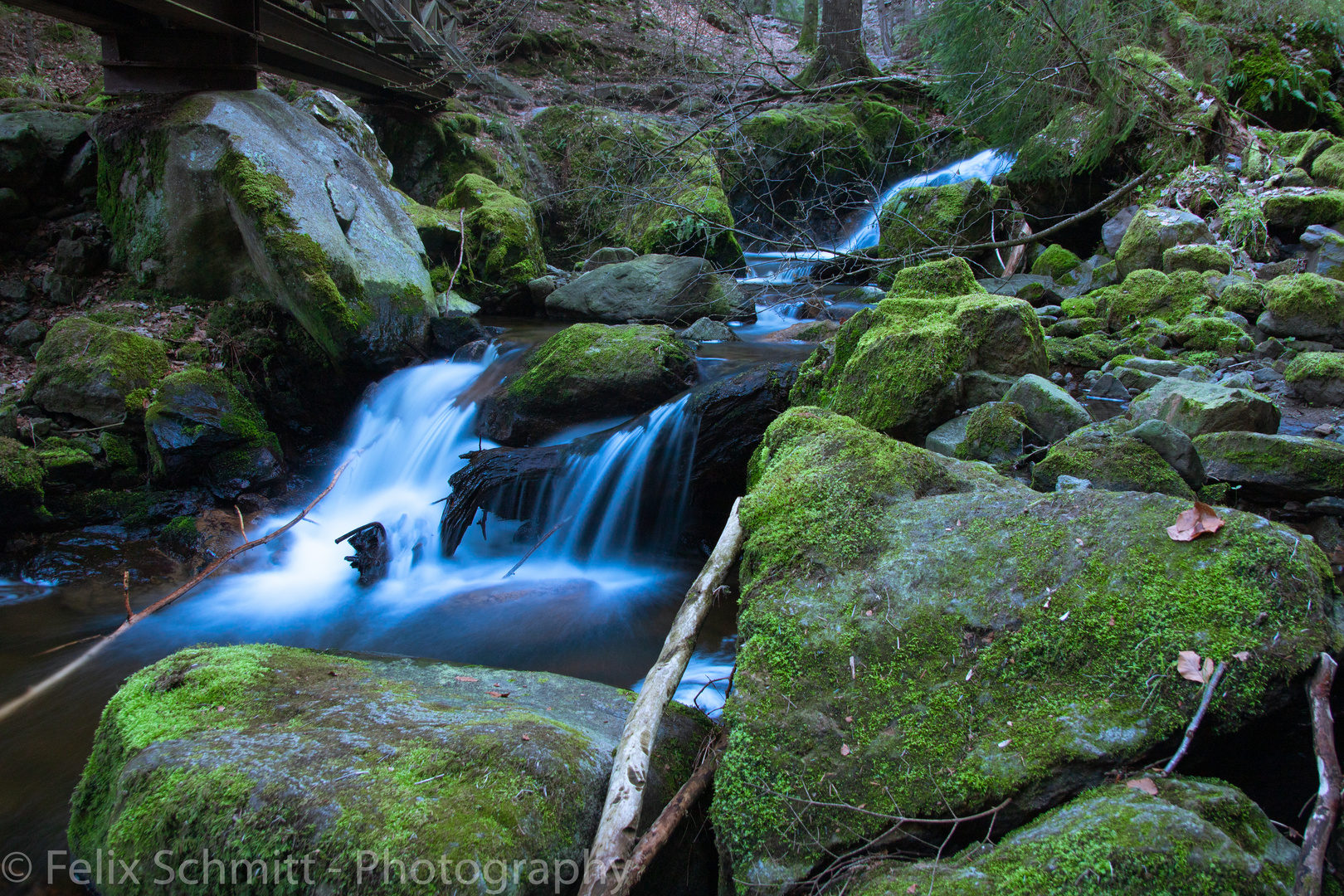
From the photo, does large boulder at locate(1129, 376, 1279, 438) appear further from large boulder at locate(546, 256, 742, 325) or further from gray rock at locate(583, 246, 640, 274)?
gray rock at locate(583, 246, 640, 274)

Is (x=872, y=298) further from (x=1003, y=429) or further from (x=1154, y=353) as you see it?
(x=1003, y=429)

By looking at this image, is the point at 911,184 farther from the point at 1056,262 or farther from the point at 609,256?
the point at 609,256

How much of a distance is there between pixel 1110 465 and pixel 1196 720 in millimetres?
1473

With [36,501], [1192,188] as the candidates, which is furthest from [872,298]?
[36,501]

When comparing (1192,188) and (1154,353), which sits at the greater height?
(1192,188)

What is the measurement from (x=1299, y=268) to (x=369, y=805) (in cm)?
803

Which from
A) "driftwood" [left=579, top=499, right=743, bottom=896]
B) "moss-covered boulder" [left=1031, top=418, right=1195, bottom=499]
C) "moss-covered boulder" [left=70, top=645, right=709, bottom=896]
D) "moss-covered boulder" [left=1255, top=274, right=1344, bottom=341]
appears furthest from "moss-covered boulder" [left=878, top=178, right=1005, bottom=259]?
"moss-covered boulder" [left=70, top=645, right=709, bottom=896]

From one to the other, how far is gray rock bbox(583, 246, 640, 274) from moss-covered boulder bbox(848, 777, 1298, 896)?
10.1m

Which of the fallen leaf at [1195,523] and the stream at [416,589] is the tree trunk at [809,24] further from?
the fallen leaf at [1195,523]

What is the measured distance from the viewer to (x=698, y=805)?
2092 millimetres

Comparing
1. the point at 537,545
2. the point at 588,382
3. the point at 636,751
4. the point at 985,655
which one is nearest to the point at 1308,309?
the point at 985,655

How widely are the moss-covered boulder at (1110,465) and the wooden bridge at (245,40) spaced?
7.82 meters

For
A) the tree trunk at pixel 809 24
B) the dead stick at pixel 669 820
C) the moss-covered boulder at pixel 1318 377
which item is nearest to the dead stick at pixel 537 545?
the dead stick at pixel 669 820

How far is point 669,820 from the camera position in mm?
1904
